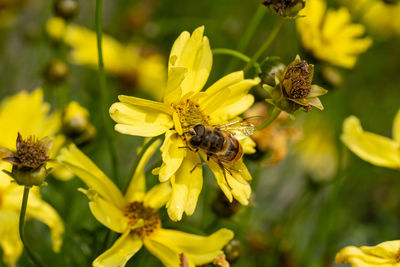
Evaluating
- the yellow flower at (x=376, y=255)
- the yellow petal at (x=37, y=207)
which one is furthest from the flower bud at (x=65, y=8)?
the yellow flower at (x=376, y=255)

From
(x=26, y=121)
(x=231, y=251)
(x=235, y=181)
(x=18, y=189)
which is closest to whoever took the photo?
(x=235, y=181)

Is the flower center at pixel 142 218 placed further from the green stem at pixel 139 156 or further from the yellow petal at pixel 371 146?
the yellow petal at pixel 371 146

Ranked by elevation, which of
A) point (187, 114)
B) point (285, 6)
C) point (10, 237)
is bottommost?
point (10, 237)

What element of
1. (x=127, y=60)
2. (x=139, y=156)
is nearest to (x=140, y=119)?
(x=139, y=156)

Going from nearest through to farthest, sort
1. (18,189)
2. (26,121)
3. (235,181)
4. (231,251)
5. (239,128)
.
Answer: (235,181) → (239,128) → (231,251) → (18,189) → (26,121)

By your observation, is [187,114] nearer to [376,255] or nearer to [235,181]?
[235,181]

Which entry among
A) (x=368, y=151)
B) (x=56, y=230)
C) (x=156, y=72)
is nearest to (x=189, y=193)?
(x=56, y=230)
